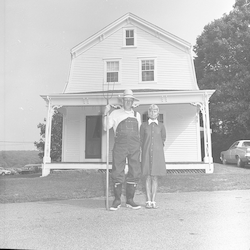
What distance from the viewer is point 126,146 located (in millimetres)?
2924

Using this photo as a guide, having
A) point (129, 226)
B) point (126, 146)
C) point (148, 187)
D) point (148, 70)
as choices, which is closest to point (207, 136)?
point (148, 70)

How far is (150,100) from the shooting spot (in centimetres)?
732

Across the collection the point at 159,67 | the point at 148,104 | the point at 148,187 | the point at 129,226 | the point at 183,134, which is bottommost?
the point at 129,226

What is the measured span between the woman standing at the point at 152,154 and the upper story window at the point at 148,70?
3405mm

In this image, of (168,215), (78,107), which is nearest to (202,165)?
(78,107)

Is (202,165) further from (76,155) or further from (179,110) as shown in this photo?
(76,155)

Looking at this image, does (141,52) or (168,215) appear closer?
(168,215)

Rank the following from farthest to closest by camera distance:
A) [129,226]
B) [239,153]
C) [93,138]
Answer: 1. [93,138]
2. [239,153]
3. [129,226]

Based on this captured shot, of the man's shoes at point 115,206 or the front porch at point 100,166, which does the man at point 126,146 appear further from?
the front porch at point 100,166

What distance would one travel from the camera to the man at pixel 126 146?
292cm

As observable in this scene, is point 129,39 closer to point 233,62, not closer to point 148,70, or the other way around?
point 148,70

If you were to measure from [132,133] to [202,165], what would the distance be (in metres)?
4.31

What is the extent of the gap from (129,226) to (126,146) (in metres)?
0.80

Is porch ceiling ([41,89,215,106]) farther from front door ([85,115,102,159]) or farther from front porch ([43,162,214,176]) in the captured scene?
front porch ([43,162,214,176])
